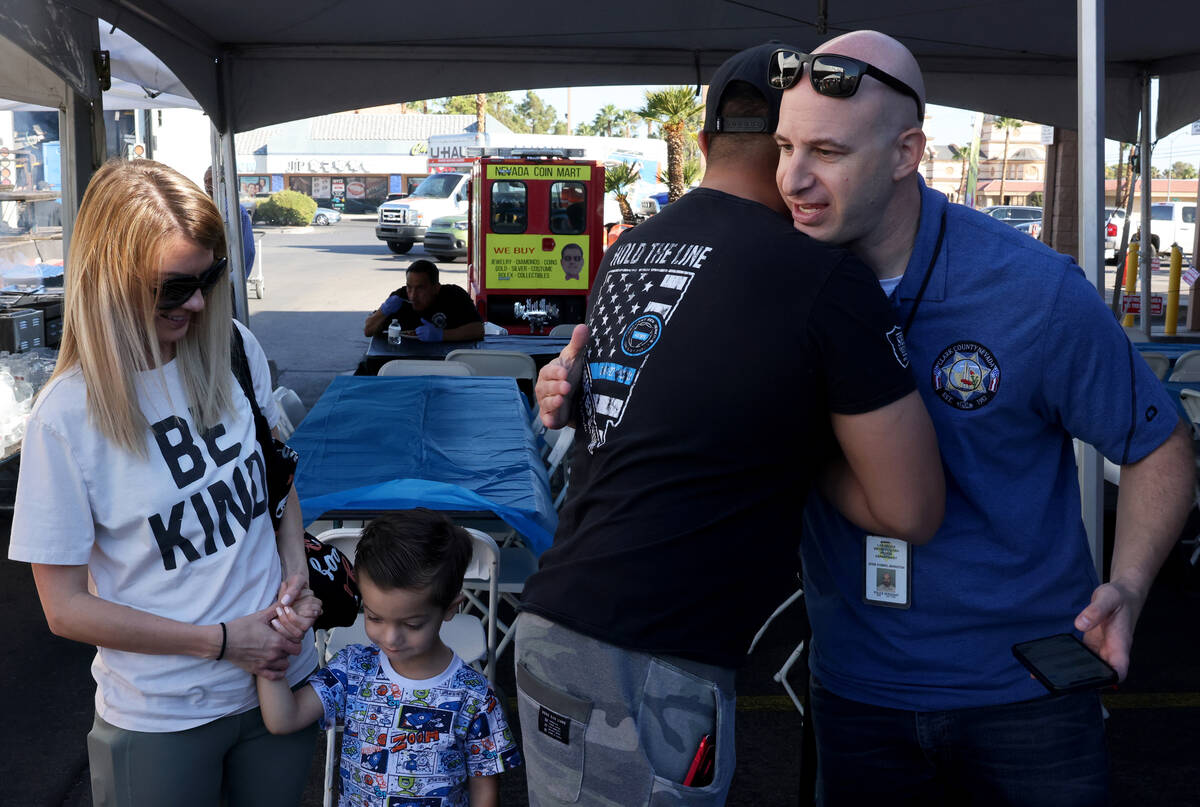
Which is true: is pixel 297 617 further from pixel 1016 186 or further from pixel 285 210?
pixel 1016 186

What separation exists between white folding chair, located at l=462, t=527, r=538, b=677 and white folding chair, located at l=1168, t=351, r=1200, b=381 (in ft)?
13.2

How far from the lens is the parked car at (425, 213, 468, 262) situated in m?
25.4

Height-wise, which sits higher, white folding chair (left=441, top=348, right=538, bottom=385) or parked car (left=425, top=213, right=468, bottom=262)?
parked car (left=425, top=213, right=468, bottom=262)

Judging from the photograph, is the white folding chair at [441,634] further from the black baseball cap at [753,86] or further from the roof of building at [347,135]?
the roof of building at [347,135]

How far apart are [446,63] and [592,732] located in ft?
27.2

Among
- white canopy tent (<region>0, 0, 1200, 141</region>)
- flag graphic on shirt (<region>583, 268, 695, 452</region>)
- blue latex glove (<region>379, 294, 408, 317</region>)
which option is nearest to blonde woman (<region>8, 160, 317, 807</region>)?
flag graphic on shirt (<region>583, 268, 695, 452</region>)

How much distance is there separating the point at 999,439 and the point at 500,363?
208 inches

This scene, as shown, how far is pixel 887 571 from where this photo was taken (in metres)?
1.55

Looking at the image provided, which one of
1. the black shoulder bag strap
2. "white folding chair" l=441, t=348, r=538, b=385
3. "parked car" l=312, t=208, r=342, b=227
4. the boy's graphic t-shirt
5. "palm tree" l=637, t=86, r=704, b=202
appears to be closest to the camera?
the black shoulder bag strap

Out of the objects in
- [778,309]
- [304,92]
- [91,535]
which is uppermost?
[304,92]

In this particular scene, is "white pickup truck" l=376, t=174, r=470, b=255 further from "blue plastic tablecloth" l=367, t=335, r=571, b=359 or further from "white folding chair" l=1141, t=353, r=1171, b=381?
"white folding chair" l=1141, t=353, r=1171, b=381

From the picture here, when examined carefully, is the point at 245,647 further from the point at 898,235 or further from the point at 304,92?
the point at 304,92

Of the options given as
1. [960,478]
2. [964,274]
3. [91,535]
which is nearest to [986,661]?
[960,478]

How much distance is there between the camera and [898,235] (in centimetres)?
158
